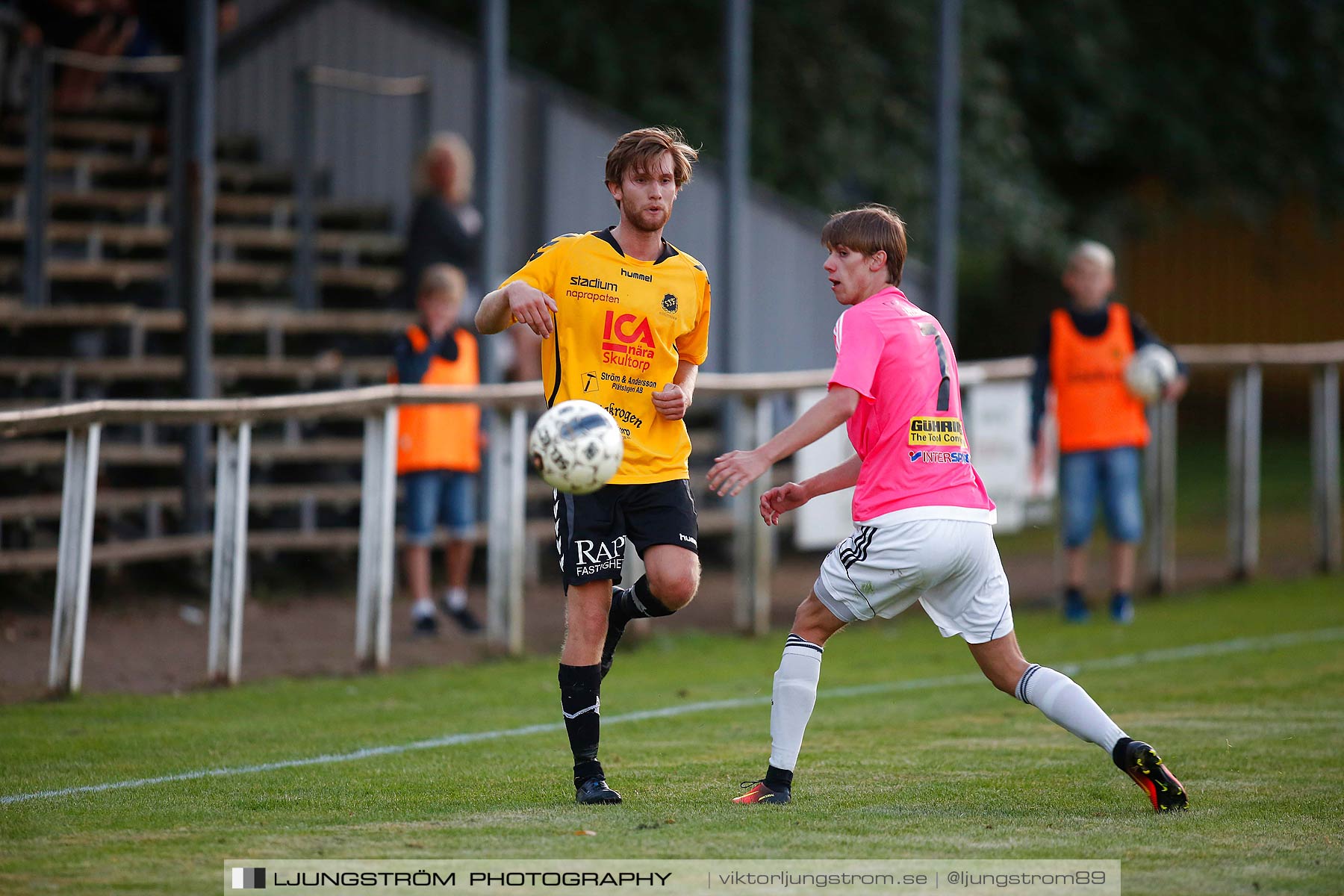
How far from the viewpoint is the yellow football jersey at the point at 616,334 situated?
5875 mm

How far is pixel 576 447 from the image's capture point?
17.9 feet

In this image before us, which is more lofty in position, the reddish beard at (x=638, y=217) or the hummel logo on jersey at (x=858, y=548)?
the reddish beard at (x=638, y=217)

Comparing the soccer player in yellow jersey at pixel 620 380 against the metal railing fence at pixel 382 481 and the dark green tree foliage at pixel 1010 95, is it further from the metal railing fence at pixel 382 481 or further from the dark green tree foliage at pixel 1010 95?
the dark green tree foliage at pixel 1010 95

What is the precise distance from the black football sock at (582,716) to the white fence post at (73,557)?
3111mm

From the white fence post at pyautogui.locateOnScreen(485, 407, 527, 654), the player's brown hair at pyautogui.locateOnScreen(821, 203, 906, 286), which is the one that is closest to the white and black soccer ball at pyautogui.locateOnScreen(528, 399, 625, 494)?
the player's brown hair at pyautogui.locateOnScreen(821, 203, 906, 286)

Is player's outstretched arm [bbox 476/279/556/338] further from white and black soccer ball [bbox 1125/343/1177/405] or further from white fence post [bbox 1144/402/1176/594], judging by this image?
white fence post [bbox 1144/402/1176/594]

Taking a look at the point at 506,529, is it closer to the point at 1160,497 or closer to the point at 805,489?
the point at 805,489

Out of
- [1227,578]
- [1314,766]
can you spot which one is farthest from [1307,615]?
[1314,766]

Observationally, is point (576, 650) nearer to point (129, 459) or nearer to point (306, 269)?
point (129, 459)

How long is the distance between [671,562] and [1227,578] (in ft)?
28.7

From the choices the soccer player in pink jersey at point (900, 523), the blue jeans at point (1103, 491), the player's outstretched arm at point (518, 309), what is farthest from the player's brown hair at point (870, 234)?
the blue jeans at point (1103, 491)

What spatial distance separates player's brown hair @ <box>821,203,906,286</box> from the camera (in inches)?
227

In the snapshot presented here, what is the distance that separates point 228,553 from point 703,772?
3220mm

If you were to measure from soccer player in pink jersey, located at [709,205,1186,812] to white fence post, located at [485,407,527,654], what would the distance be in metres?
3.88
